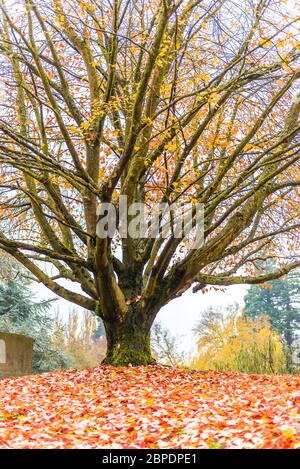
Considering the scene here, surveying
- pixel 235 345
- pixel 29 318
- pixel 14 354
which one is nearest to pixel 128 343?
pixel 14 354

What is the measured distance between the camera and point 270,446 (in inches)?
148

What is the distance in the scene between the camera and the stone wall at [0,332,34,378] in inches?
441

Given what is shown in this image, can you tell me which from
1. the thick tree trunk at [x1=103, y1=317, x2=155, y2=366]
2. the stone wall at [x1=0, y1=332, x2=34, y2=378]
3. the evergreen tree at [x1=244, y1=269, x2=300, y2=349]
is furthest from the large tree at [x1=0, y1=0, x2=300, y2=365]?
the evergreen tree at [x1=244, y1=269, x2=300, y2=349]

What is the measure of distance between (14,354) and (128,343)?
3.70m

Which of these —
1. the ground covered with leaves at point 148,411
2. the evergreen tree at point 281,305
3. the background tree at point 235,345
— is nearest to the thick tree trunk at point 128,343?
the ground covered with leaves at point 148,411

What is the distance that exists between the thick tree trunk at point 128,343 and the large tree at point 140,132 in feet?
0.06

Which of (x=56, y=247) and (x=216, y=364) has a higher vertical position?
→ (x=56, y=247)

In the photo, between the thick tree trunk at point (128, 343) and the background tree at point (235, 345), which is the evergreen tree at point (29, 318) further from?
the thick tree trunk at point (128, 343)

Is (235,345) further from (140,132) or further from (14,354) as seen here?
(140,132)

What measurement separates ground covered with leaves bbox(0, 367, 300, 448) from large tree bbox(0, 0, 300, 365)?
4.95 feet

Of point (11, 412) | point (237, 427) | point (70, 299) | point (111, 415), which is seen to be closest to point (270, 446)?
point (237, 427)
